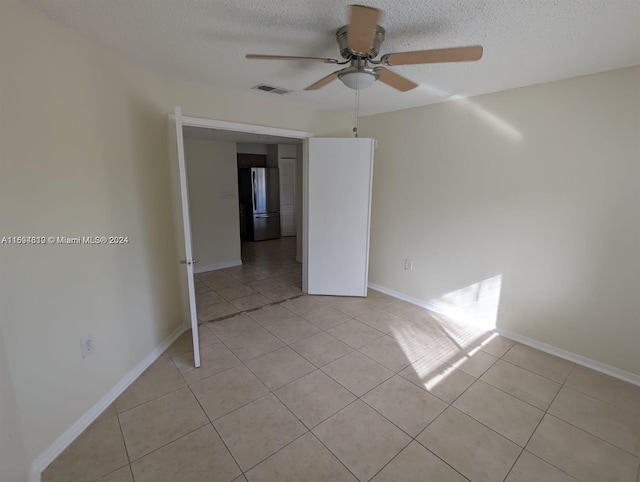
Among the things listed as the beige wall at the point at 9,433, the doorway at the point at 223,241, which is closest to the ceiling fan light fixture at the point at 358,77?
the doorway at the point at 223,241

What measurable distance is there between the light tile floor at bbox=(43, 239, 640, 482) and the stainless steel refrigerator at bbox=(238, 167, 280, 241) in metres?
4.11

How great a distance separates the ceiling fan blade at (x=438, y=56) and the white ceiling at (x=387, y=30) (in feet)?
0.63

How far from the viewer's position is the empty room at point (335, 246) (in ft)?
4.86

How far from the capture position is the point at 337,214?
11.9 ft

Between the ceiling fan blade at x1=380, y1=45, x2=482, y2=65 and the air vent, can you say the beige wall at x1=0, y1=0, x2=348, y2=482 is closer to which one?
the air vent

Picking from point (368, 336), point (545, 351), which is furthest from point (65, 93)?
point (545, 351)

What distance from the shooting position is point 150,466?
1524 mm

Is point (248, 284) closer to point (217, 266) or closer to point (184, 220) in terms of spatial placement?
point (217, 266)

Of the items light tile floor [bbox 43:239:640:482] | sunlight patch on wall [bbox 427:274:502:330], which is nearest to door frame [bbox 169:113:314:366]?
light tile floor [bbox 43:239:640:482]

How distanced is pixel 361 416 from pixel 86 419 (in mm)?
1667

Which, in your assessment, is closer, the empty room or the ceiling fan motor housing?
the empty room

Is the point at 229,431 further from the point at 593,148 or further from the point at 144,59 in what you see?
the point at 593,148

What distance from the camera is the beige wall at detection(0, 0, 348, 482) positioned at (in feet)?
4.49

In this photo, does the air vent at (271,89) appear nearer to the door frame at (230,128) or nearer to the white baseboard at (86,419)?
the door frame at (230,128)
